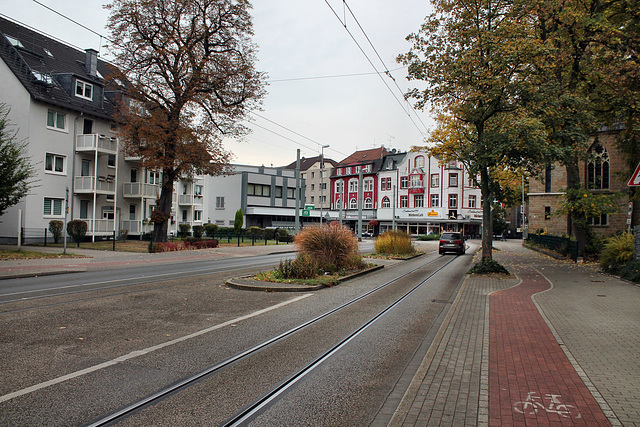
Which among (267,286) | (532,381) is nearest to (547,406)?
(532,381)

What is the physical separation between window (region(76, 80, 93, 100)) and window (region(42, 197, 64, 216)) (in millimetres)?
7675

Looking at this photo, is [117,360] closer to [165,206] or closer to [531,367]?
[531,367]

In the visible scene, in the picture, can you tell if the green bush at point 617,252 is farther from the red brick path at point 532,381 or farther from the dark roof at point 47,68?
the dark roof at point 47,68

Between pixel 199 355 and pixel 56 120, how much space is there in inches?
1174

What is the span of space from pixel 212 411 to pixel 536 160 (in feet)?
47.2

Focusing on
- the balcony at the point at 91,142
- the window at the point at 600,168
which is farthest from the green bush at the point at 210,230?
the window at the point at 600,168

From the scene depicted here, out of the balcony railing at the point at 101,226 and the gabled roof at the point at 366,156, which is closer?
the balcony railing at the point at 101,226

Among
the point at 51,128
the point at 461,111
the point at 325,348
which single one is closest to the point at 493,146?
the point at 461,111

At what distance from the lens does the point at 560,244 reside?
91.1 feet

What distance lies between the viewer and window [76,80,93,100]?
31531 millimetres

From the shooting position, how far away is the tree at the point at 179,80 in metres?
26.0

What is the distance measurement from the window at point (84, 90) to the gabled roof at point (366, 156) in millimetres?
53161

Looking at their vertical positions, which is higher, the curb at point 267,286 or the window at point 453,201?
the window at point 453,201

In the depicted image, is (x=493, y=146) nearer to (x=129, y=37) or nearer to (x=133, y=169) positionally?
(x=129, y=37)
